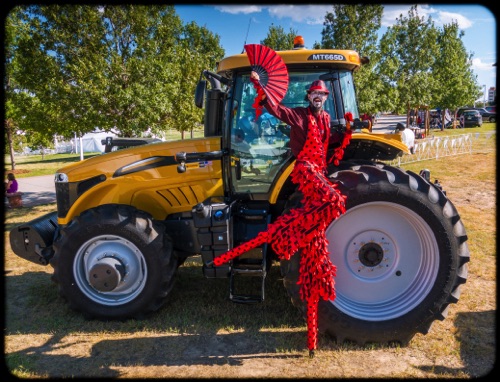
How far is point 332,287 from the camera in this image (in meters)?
3.25

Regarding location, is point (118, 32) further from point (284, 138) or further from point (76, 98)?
point (284, 138)

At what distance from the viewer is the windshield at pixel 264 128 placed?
12.3 ft

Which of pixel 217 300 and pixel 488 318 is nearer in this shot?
pixel 488 318

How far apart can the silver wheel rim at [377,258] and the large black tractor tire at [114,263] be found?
5.68 ft

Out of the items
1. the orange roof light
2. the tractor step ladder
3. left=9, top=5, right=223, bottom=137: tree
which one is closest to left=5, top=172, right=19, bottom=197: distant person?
left=9, top=5, right=223, bottom=137: tree

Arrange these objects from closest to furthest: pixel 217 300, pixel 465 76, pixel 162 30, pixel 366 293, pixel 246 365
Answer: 1. pixel 246 365
2. pixel 366 293
3. pixel 217 300
4. pixel 162 30
5. pixel 465 76

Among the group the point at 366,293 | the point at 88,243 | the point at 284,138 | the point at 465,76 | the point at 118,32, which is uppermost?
the point at 465,76

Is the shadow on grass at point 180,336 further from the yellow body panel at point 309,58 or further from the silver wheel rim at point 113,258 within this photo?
the yellow body panel at point 309,58

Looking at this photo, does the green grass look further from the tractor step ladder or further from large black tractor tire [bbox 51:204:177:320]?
the tractor step ladder

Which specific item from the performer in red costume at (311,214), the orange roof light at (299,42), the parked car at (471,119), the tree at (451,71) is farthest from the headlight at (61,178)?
the parked car at (471,119)

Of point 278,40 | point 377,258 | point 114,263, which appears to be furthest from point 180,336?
point 278,40

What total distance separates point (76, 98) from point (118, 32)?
65.6 inches

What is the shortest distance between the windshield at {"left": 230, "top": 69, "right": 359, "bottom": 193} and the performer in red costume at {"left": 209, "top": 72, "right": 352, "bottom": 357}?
0.51 m

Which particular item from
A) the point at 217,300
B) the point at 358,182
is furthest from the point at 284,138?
the point at 217,300
